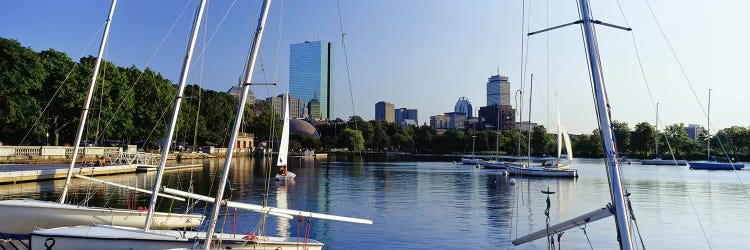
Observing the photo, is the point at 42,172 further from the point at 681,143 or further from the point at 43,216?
the point at 681,143

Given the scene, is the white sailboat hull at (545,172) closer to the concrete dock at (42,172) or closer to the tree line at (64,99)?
the tree line at (64,99)

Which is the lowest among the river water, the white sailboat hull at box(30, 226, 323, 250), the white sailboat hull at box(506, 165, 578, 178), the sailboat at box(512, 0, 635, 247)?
the river water

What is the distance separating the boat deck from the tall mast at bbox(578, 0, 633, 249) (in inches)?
749

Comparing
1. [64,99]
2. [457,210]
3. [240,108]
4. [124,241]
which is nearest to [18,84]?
[64,99]

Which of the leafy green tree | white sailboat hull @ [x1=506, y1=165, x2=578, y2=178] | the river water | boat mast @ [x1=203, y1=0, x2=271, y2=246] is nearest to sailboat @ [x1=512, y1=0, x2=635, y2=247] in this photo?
the river water

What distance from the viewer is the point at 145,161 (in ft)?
283

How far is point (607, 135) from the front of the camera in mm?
12625

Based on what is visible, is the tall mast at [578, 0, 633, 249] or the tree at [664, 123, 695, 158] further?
the tree at [664, 123, 695, 158]

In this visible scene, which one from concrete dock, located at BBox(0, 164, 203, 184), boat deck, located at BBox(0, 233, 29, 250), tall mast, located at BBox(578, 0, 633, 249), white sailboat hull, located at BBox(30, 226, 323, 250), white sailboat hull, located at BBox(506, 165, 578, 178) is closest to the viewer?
tall mast, located at BBox(578, 0, 633, 249)

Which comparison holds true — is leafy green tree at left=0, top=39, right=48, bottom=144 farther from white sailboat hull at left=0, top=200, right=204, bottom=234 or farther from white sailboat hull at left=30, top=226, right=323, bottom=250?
white sailboat hull at left=30, top=226, right=323, bottom=250

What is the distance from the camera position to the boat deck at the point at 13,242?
20.6 m

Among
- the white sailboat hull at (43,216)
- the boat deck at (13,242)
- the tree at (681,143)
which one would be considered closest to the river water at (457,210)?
the white sailboat hull at (43,216)

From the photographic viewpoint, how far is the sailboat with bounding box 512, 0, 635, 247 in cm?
1194

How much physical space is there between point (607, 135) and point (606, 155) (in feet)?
1.65
